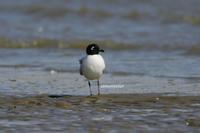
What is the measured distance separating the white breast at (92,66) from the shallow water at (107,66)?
12.3 inches

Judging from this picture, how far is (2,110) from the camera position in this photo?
9.18 metres

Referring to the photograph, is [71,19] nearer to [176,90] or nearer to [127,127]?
[176,90]

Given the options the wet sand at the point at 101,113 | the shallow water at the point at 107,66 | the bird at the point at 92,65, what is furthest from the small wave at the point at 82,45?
the wet sand at the point at 101,113

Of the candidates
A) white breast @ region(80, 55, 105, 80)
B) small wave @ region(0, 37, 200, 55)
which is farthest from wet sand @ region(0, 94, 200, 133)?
small wave @ region(0, 37, 200, 55)

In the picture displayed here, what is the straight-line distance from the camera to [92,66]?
10562 mm

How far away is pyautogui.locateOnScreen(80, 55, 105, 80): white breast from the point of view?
1056cm

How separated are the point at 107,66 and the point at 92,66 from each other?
2994mm

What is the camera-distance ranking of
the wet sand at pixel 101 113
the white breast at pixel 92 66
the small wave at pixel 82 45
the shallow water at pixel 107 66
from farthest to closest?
the small wave at pixel 82 45 < the white breast at pixel 92 66 < the shallow water at pixel 107 66 < the wet sand at pixel 101 113

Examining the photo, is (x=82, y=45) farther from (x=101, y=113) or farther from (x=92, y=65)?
(x=101, y=113)

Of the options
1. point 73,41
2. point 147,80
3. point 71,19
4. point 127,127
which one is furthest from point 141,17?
point 127,127

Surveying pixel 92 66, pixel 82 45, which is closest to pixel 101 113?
pixel 92 66

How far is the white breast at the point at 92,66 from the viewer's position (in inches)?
416

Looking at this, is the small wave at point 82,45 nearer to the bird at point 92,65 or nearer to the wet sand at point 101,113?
the bird at point 92,65

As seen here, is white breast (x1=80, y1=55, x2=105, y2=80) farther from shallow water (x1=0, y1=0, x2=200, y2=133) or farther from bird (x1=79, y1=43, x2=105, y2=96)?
shallow water (x1=0, y1=0, x2=200, y2=133)
